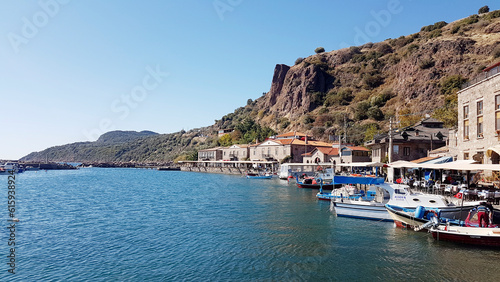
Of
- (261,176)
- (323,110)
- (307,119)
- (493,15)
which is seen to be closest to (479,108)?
(261,176)

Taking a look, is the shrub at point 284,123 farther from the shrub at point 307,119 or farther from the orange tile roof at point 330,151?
the orange tile roof at point 330,151

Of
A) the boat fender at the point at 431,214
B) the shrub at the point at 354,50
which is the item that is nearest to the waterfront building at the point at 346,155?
the boat fender at the point at 431,214

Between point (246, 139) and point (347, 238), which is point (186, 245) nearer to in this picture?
point (347, 238)

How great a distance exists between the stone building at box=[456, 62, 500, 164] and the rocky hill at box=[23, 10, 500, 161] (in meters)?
34.2

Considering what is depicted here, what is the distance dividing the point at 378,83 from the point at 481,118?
105 m

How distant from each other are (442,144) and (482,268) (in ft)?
134

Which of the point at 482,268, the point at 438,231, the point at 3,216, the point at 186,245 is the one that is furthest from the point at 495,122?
the point at 3,216

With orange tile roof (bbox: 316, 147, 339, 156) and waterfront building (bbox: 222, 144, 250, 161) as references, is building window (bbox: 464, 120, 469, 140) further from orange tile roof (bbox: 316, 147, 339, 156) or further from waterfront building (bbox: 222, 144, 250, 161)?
waterfront building (bbox: 222, 144, 250, 161)

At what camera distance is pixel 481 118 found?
89.1 ft

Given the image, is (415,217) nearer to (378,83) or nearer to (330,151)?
(330,151)

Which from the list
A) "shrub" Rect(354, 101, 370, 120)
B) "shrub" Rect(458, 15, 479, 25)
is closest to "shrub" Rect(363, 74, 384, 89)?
"shrub" Rect(354, 101, 370, 120)

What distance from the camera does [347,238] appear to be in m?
18.9

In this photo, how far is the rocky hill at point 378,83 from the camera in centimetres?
8975

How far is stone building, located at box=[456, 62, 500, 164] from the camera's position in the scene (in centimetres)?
2489
